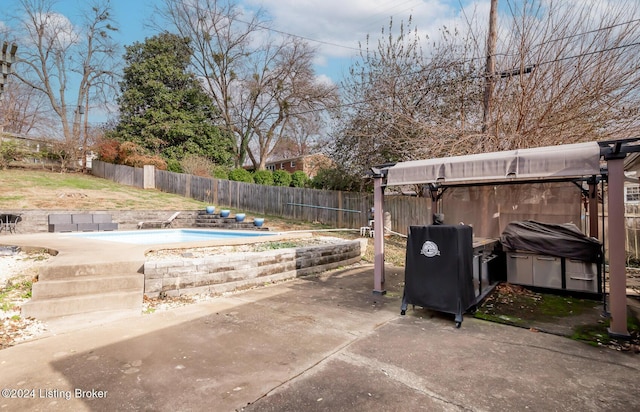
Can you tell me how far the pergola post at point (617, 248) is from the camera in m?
3.50

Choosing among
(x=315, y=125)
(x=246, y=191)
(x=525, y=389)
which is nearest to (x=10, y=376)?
(x=525, y=389)

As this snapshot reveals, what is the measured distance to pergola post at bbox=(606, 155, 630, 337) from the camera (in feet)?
11.5

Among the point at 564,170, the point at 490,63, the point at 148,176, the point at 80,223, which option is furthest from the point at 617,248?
the point at 148,176

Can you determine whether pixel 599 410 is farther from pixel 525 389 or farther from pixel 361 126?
pixel 361 126

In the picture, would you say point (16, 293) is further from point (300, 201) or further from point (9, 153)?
point (9, 153)

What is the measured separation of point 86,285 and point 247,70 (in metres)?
26.0

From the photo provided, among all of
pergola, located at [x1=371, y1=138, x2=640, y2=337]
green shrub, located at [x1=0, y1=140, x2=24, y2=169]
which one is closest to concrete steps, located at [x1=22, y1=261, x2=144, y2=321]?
pergola, located at [x1=371, y1=138, x2=640, y2=337]

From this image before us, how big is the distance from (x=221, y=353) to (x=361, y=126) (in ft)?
34.7

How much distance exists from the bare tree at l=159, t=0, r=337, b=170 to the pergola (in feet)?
70.6

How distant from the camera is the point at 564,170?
3760 millimetres

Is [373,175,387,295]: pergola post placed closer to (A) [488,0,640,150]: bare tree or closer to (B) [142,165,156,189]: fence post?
(A) [488,0,640,150]: bare tree

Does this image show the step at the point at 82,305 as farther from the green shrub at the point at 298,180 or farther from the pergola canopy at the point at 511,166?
the green shrub at the point at 298,180

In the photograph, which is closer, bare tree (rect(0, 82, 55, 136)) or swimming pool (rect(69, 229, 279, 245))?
swimming pool (rect(69, 229, 279, 245))

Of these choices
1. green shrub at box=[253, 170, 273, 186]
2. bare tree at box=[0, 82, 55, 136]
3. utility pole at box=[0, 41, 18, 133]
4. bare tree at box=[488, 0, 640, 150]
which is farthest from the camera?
bare tree at box=[0, 82, 55, 136]
